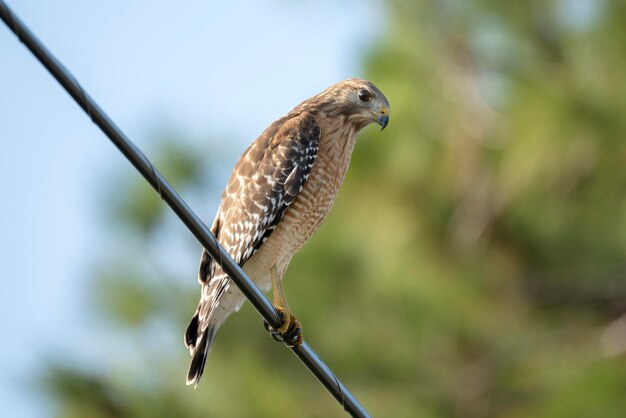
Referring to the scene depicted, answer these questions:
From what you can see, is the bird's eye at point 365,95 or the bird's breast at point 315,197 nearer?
the bird's breast at point 315,197

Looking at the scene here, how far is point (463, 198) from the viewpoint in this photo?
13367 millimetres

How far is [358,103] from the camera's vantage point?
6.38 metres

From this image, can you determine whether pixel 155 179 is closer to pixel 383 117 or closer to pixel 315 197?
pixel 315 197

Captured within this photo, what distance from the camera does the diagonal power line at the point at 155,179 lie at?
3.34 m

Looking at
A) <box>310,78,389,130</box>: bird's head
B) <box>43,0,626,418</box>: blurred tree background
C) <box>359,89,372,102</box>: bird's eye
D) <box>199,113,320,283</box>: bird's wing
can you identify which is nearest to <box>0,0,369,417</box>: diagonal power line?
<box>199,113,320,283</box>: bird's wing

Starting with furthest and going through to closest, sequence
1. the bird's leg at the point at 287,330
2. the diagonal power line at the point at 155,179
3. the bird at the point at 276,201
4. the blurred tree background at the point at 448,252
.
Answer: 1. the blurred tree background at the point at 448,252
2. the bird at the point at 276,201
3. the bird's leg at the point at 287,330
4. the diagonal power line at the point at 155,179

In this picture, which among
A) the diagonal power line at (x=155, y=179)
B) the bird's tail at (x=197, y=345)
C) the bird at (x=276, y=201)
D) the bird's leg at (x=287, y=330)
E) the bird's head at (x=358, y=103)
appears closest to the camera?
the diagonal power line at (x=155, y=179)

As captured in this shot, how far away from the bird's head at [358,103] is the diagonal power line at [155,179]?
79.1 inches

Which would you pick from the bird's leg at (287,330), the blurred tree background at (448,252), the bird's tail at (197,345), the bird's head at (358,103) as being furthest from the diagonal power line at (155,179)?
the blurred tree background at (448,252)

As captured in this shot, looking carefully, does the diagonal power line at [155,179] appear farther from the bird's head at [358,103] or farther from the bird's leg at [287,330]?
the bird's head at [358,103]

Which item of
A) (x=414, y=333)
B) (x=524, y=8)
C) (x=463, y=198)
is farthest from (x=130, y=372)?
(x=524, y=8)

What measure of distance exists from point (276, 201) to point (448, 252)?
287 inches

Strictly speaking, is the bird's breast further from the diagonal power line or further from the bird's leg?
the diagonal power line

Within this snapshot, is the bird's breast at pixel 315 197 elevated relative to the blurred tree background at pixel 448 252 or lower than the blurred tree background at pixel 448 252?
elevated
